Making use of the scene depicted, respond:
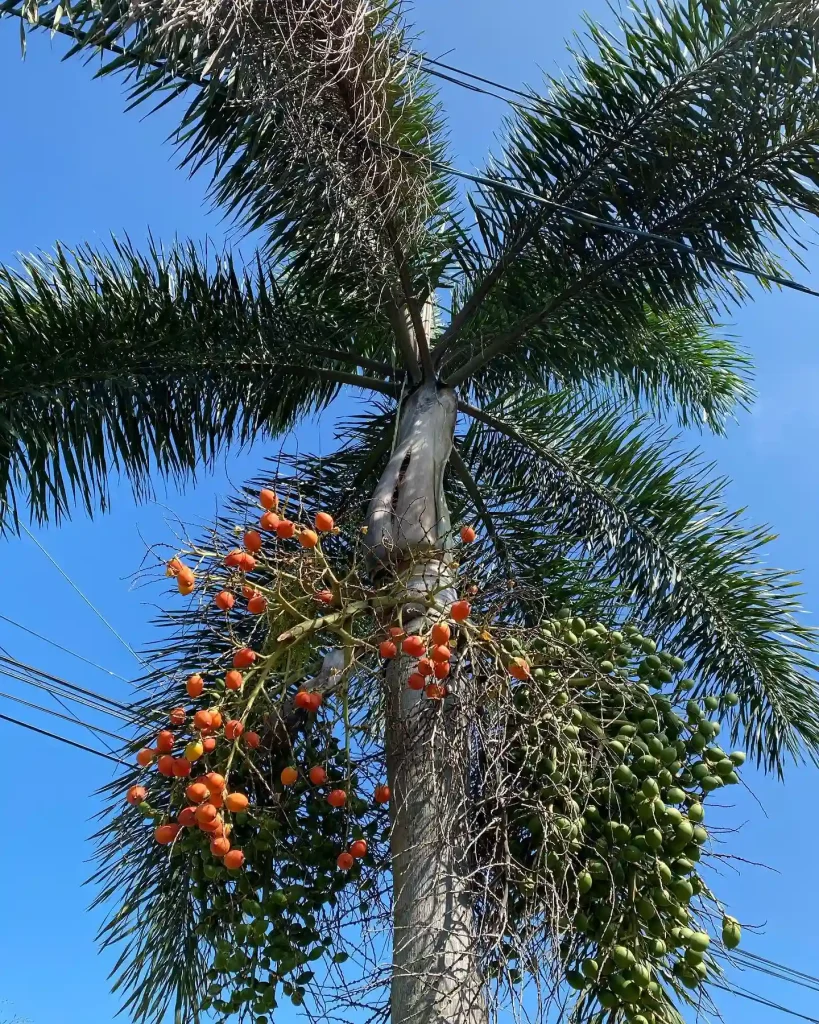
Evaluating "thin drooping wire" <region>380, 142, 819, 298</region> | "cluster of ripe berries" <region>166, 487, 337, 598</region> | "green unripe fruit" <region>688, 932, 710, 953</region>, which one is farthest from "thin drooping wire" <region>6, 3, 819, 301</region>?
"green unripe fruit" <region>688, 932, 710, 953</region>

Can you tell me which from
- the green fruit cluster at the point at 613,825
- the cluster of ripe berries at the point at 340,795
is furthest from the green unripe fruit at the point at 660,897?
the cluster of ripe berries at the point at 340,795

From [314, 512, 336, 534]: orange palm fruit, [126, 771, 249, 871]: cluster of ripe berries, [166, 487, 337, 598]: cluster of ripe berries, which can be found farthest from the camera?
[314, 512, 336, 534]: orange palm fruit

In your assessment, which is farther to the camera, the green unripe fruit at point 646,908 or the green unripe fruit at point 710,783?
the green unripe fruit at point 710,783

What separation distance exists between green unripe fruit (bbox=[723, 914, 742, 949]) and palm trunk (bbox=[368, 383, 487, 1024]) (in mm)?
569

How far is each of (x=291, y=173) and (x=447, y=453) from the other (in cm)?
102

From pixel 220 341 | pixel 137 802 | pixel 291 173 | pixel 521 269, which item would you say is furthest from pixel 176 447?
pixel 137 802

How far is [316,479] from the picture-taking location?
412 centimetres

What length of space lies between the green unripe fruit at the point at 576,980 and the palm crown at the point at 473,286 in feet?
4.19

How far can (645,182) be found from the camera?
349 cm

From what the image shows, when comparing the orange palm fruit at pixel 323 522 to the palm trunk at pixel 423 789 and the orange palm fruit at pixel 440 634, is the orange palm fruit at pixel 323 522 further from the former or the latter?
the orange palm fruit at pixel 440 634

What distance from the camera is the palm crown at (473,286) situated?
325 centimetres

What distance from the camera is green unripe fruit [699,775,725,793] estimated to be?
2441 millimetres

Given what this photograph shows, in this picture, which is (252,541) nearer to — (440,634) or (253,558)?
(253,558)

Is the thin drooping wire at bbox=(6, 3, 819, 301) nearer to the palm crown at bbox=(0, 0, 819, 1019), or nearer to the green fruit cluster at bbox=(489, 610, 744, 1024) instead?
the palm crown at bbox=(0, 0, 819, 1019)
